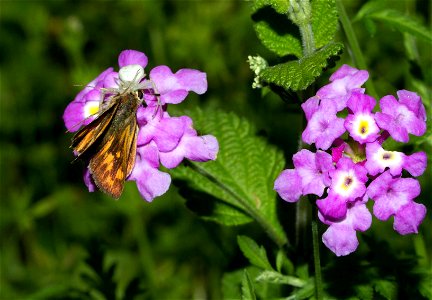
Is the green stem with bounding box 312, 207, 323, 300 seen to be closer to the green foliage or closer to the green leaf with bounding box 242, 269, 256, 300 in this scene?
the green leaf with bounding box 242, 269, 256, 300

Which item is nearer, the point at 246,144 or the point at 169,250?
the point at 246,144

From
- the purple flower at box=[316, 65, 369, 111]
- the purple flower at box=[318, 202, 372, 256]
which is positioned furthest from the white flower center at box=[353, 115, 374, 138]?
the purple flower at box=[318, 202, 372, 256]

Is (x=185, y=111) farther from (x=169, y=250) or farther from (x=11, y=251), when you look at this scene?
(x=11, y=251)

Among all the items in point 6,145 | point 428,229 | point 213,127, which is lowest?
point 428,229

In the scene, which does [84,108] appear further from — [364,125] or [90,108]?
Answer: [364,125]

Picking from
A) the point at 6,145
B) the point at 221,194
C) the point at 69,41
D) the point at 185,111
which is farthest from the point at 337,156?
the point at 6,145

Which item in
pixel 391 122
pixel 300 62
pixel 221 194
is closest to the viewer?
pixel 391 122
